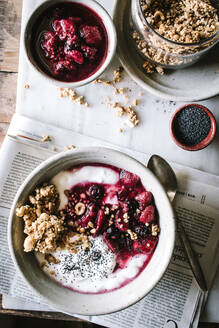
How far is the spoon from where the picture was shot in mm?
1029

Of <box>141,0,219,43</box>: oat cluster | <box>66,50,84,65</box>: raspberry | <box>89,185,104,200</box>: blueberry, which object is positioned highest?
<box>141,0,219,43</box>: oat cluster

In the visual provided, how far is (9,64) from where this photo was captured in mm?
1135

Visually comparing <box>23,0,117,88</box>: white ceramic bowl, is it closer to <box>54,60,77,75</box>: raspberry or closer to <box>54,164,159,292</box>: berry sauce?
<box>54,60,77,75</box>: raspberry

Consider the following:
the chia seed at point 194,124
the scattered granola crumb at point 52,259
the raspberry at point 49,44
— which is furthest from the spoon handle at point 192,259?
the raspberry at point 49,44

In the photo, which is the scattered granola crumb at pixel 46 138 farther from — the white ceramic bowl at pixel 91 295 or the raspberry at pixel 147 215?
the raspberry at pixel 147 215

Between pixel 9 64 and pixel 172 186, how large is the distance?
61 centimetres

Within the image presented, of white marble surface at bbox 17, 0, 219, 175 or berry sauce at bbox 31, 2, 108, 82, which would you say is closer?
berry sauce at bbox 31, 2, 108, 82

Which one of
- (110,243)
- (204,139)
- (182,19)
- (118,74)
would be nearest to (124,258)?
(110,243)

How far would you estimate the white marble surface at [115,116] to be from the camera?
109 centimetres

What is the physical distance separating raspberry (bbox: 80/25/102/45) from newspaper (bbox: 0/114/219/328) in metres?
0.27

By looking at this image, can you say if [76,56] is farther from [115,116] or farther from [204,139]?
[204,139]

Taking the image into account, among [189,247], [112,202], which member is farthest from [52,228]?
[189,247]

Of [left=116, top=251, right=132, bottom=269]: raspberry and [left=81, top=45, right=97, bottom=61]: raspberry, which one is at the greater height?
[left=81, top=45, right=97, bottom=61]: raspberry

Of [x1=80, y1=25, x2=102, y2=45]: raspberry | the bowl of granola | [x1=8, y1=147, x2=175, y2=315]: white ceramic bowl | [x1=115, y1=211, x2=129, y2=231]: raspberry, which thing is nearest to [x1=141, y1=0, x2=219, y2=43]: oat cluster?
the bowl of granola
